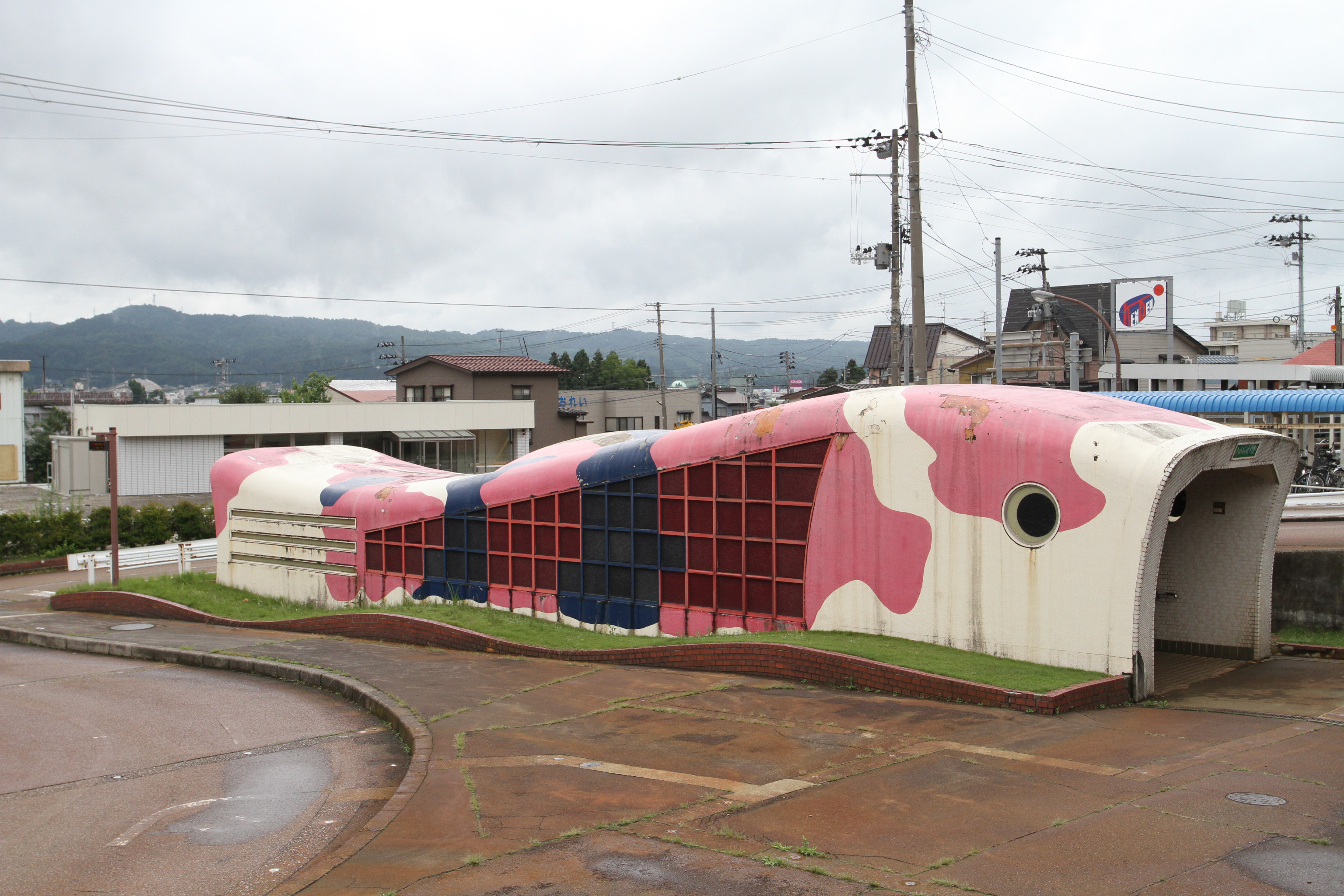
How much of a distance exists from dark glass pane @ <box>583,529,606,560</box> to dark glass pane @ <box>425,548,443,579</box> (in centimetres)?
429

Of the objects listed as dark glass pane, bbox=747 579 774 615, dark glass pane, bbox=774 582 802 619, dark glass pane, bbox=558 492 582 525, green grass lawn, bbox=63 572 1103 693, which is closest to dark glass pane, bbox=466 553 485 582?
green grass lawn, bbox=63 572 1103 693

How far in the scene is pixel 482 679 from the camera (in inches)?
559

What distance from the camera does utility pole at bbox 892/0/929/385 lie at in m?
22.6

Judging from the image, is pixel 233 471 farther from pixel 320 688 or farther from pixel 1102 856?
pixel 1102 856

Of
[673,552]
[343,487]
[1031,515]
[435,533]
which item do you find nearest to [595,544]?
[673,552]

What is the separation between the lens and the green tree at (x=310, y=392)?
66938mm

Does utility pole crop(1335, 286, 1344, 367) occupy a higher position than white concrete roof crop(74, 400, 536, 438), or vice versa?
utility pole crop(1335, 286, 1344, 367)

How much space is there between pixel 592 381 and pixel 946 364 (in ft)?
178

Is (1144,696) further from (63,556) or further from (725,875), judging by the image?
(63,556)

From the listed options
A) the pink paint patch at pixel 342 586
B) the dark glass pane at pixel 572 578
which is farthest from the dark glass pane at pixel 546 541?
the pink paint patch at pixel 342 586

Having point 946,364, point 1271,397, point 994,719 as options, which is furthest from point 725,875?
point 946,364

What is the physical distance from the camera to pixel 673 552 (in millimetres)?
17391

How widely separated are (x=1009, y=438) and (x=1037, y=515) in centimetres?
103

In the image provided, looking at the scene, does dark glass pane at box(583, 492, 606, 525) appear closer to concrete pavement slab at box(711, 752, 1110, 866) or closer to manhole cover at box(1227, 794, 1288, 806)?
concrete pavement slab at box(711, 752, 1110, 866)
